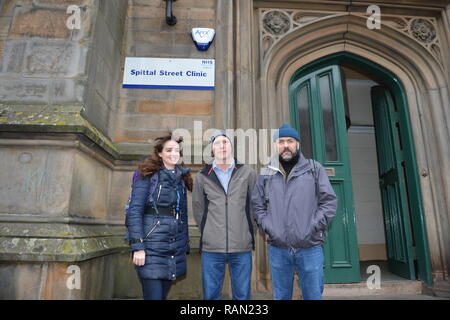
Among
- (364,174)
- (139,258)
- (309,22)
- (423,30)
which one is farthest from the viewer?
(364,174)

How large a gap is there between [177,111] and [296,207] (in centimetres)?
207

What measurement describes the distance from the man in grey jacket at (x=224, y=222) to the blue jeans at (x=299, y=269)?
0.21 m

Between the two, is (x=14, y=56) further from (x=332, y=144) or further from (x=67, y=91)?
(x=332, y=144)

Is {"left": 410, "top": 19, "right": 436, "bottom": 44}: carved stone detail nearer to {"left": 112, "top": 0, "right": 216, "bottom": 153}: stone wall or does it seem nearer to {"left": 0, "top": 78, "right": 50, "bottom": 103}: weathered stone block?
{"left": 112, "top": 0, "right": 216, "bottom": 153}: stone wall

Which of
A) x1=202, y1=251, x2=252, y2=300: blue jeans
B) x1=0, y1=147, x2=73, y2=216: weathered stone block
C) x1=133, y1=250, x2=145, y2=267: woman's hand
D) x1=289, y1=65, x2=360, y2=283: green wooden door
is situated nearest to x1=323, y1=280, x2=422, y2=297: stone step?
x1=289, y1=65, x2=360, y2=283: green wooden door

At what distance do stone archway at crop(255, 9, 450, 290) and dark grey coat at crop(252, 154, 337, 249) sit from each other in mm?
1636

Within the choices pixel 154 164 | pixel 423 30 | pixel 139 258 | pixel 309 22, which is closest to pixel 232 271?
pixel 139 258

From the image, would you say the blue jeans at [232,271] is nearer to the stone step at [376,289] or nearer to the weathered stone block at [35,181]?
the weathered stone block at [35,181]

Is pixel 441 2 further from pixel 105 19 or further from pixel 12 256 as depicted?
pixel 12 256

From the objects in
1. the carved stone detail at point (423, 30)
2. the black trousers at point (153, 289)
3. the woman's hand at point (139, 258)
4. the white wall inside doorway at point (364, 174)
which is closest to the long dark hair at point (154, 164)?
the woman's hand at point (139, 258)

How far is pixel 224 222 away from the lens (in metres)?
2.27

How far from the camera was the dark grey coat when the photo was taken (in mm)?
2113
